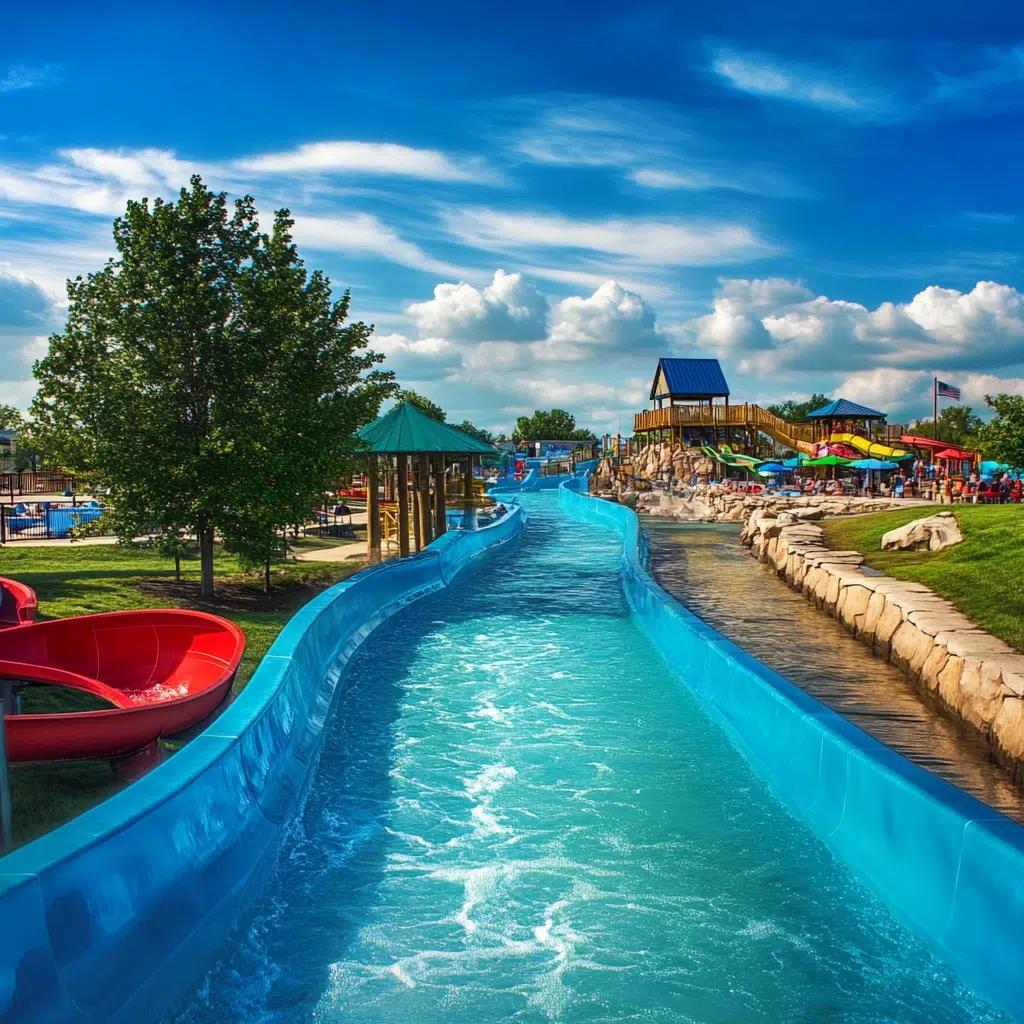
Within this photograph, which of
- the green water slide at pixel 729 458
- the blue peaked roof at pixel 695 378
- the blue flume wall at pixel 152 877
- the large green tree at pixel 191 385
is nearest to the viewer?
the blue flume wall at pixel 152 877

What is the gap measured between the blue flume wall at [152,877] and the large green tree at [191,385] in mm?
6634

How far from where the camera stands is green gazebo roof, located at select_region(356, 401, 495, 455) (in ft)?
69.9

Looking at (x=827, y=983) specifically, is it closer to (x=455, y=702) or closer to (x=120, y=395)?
(x=455, y=702)

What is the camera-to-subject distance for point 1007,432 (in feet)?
69.0

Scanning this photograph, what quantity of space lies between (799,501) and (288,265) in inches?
1096

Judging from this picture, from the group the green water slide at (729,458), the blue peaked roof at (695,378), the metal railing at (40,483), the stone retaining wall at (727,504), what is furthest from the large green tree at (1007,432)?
the metal railing at (40,483)

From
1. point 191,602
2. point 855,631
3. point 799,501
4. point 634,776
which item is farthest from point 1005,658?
point 799,501

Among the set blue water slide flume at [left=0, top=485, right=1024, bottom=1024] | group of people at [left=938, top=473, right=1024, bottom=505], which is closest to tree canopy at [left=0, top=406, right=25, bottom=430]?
blue water slide flume at [left=0, top=485, right=1024, bottom=1024]

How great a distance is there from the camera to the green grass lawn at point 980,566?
1075 cm

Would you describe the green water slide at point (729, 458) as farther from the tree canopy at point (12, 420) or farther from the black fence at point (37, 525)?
the tree canopy at point (12, 420)

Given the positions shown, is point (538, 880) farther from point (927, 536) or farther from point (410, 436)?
point (410, 436)

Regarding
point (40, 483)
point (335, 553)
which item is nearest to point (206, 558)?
point (335, 553)

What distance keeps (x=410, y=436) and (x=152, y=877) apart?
57.5 feet

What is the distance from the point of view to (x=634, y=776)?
8023 millimetres
